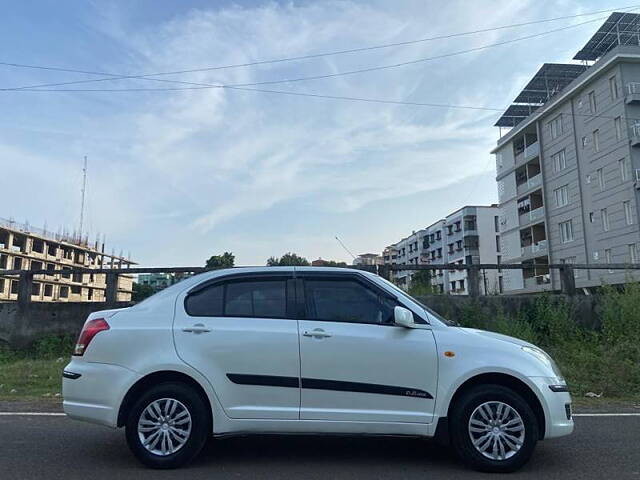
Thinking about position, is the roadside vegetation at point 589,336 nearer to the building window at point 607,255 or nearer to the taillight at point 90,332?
the taillight at point 90,332

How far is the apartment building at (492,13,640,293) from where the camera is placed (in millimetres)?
36188

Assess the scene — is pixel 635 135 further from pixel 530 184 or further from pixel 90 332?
pixel 90 332

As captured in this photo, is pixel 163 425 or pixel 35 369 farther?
pixel 35 369

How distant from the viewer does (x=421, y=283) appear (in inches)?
508

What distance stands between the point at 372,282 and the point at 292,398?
1.29 m

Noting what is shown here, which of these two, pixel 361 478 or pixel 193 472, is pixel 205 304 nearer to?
pixel 193 472

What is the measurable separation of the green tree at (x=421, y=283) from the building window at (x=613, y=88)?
31.4m

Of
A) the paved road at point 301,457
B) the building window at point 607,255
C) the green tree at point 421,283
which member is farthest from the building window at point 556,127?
the paved road at point 301,457

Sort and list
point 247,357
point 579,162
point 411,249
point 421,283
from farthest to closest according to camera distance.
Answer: point 411,249 → point 579,162 → point 421,283 → point 247,357

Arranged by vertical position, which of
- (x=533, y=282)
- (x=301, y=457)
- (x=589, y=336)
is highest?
(x=533, y=282)

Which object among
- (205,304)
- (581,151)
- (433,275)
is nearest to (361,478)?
(205,304)

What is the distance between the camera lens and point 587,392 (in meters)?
8.50

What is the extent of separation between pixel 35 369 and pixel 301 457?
7226mm

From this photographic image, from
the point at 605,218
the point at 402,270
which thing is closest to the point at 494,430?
the point at 402,270
